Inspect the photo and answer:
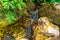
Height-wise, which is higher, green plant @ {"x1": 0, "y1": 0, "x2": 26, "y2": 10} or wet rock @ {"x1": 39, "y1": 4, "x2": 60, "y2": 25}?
green plant @ {"x1": 0, "y1": 0, "x2": 26, "y2": 10}

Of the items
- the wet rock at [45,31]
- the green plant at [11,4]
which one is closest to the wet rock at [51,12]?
the wet rock at [45,31]

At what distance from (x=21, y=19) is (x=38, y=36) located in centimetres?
91

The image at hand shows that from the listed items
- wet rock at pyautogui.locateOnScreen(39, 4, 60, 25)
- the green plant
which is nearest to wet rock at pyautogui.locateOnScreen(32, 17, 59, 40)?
wet rock at pyautogui.locateOnScreen(39, 4, 60, 25)

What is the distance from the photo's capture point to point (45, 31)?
4.64 meters

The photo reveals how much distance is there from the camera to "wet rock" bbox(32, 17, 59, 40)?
15.3 ft

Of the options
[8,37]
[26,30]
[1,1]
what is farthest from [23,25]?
[1,1]

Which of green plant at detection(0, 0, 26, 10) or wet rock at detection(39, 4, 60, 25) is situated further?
wet rock at detection(39, 4, 60, 25)

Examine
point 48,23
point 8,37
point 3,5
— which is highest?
point 3,5

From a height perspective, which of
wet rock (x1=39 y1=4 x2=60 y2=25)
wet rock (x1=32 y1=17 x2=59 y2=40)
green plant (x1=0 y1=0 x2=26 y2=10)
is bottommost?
wet rock (x1=32 y1=17 x2=59 y2=40)

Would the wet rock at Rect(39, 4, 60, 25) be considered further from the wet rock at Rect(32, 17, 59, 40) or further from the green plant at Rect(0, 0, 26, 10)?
the green plant at Rect(0, 0, 26, 10)

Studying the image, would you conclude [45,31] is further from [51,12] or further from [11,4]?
[11,4]

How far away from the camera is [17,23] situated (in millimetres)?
5270

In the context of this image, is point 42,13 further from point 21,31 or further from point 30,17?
point 21,31

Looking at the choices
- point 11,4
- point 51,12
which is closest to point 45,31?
point 51,12
